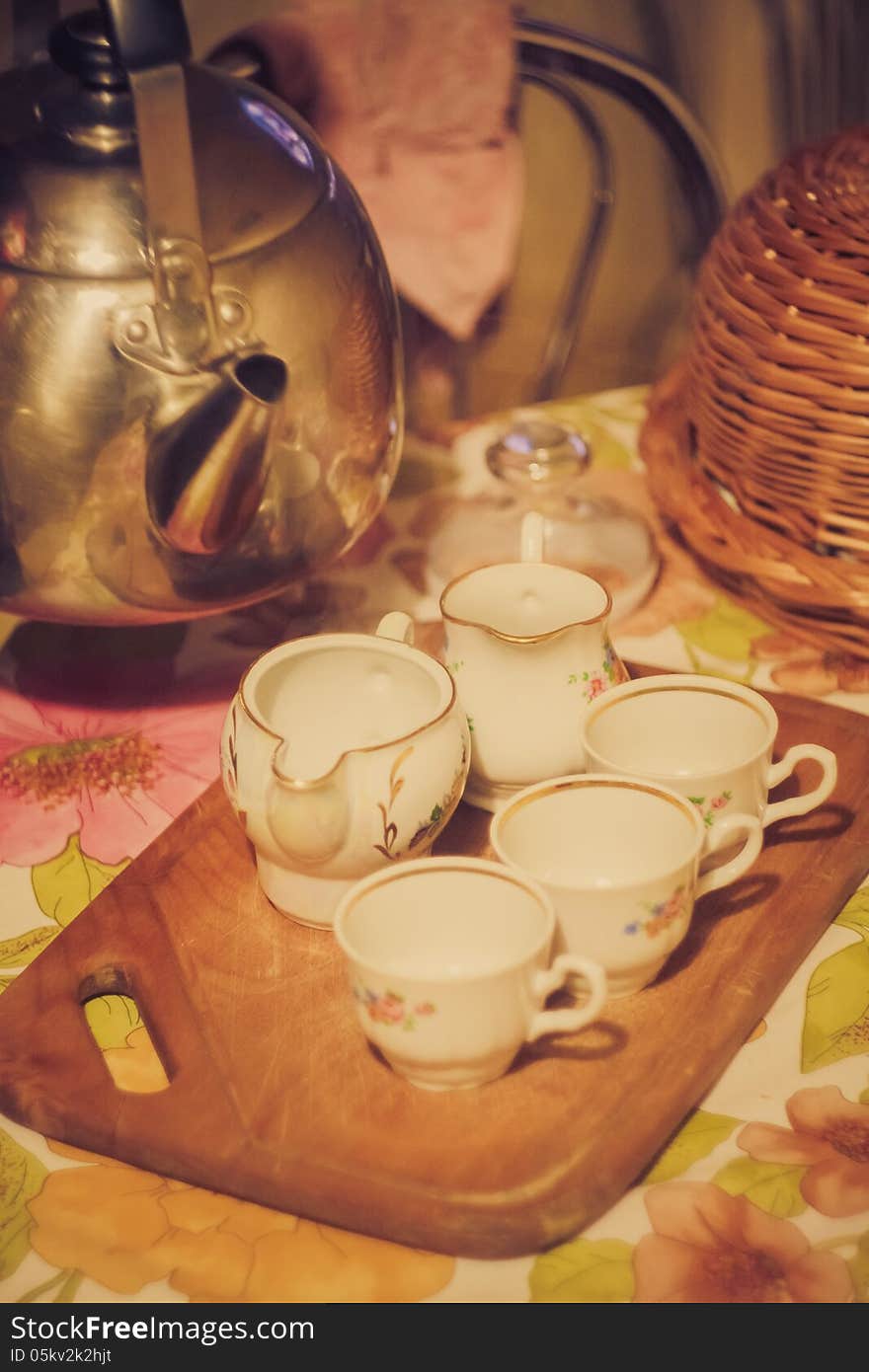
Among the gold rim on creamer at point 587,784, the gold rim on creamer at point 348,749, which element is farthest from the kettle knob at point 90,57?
the gold rim on creamer at point 587,784

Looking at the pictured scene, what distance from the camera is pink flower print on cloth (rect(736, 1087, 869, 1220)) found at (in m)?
0.50

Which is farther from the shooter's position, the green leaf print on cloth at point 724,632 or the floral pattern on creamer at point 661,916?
the green leaf print on cloth at point 724,632

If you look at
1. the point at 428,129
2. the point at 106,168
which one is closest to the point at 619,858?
the point at 106,168

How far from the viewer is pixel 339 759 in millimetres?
530

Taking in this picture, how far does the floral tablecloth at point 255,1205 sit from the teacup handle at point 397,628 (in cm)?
15

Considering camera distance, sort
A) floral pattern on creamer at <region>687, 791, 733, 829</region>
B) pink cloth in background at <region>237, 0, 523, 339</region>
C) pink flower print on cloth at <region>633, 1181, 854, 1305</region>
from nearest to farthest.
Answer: pink flower print on cloth at <region>633, 1181, 854, 1305</region> → floral pattern on creamer at <region>687, 791, 733, 829</region> → pink cloth in background at <region>237, 0, 523, 339</region>

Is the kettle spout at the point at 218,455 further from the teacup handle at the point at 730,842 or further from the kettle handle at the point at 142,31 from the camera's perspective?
the teacup handle at the point at 730,842

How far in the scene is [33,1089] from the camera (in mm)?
526

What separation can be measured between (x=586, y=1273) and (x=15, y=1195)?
0.68 feet

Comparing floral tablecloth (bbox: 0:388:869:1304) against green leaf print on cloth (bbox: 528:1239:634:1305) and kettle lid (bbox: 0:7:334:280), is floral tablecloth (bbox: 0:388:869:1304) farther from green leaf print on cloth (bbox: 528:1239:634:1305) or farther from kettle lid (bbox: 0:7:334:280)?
kettle lid (bbox: 0:7:334:280)

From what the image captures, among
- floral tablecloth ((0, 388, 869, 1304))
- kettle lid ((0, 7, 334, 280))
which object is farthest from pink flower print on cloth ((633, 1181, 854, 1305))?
kettle lid ((0, 7, 334, 280))

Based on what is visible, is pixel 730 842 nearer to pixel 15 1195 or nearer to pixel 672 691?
pixel 672 691

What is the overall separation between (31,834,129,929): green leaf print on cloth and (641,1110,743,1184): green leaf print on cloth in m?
0.28

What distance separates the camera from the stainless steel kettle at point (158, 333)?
0.59 metres
